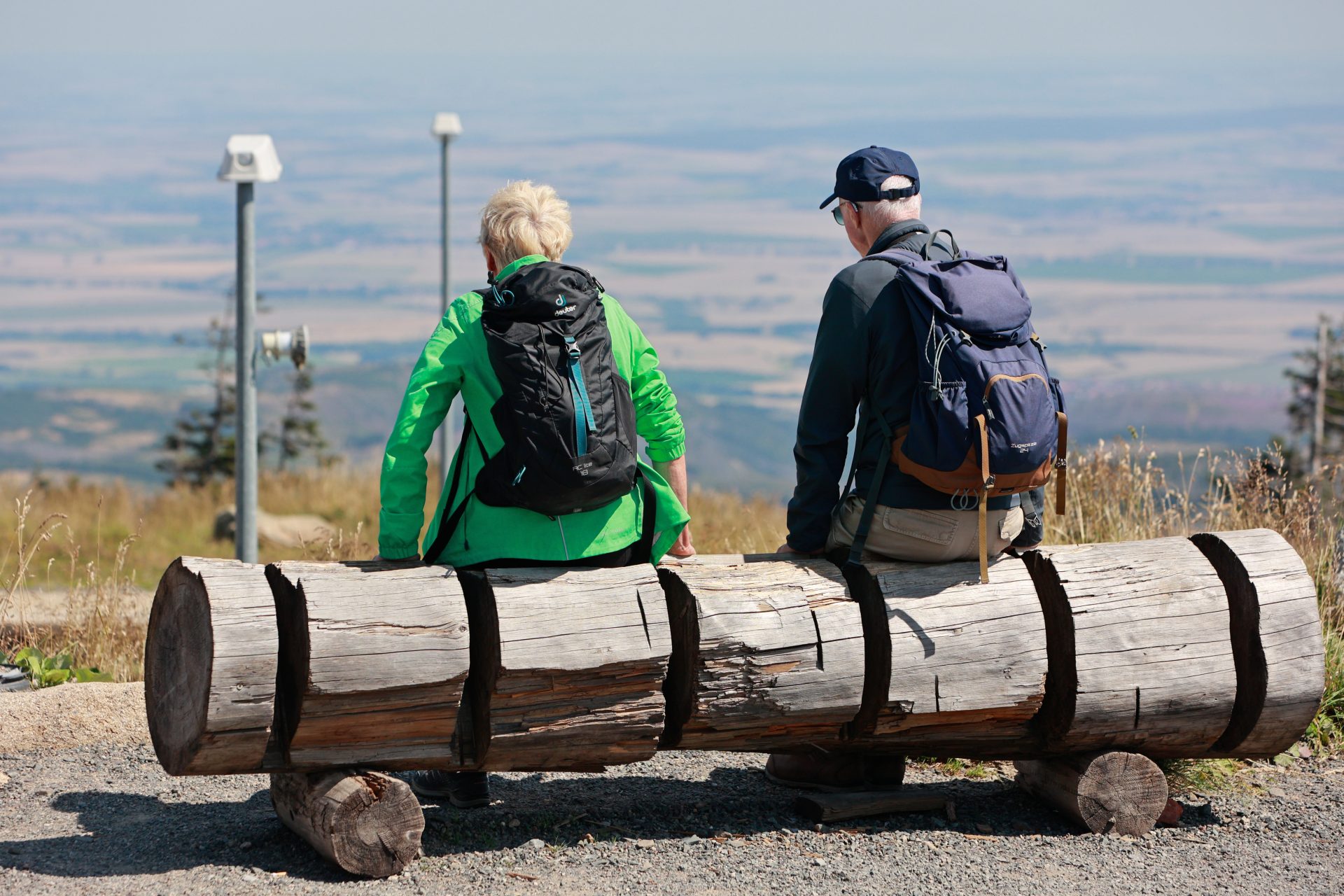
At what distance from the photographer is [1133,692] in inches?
167

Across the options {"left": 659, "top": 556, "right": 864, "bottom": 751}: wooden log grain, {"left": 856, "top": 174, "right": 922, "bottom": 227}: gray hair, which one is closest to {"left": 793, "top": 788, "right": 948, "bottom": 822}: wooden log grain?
{"left": 659, "top": 556, "right": 864, "bottom": 751}: wooden log grain

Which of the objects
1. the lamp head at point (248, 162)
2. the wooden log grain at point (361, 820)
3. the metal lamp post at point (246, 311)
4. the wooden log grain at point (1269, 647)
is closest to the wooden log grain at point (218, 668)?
the wooden log grain at point (361, 820)

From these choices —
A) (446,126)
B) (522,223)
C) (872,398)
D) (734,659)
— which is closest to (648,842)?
(734,659)

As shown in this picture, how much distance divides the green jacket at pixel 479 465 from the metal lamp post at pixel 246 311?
3851 mm

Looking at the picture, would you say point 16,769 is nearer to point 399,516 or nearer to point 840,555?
point 399,516

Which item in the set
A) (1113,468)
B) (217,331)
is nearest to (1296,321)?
(217,331)

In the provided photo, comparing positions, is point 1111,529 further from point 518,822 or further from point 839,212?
point 518,822

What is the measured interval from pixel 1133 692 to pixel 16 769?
12.6 feet

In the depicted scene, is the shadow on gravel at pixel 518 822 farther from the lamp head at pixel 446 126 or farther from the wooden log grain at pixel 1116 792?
the lamp head at pixel 446 126

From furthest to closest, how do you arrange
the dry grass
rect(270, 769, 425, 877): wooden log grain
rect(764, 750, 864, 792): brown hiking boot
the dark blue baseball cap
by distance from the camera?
the dry grass → rect(764, 750, 864, 792): brown hiking boot → the dark blue baseball cap → rect(270, 769, 425, 877): wooden log grain

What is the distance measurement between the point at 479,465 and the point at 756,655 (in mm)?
1000

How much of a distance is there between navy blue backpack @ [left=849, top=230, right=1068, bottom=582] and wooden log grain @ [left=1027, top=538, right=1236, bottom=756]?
19.0 inches

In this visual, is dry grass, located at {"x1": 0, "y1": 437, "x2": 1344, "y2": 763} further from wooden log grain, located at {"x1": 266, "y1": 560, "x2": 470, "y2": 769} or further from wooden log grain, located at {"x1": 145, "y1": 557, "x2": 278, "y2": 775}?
wooden log grain, located at {"x1": 266, "y1": 560, "x2": 470, "y2": 769}

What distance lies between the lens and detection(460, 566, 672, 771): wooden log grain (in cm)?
382
